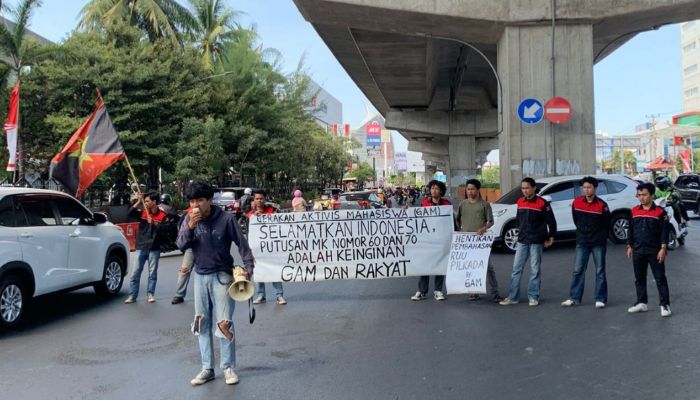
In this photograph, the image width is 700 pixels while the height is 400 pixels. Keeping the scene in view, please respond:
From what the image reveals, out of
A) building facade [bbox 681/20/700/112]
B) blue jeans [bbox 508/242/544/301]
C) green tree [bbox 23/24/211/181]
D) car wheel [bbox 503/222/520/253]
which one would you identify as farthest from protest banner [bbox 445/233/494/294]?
building facade [bbox 681/20/700/112]

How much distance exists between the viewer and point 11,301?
7.47 metres

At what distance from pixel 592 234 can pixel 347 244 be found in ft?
11.2

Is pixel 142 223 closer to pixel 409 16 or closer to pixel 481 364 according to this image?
pixel 481 364

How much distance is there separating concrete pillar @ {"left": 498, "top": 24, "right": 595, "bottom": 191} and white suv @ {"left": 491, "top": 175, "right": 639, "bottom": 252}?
3.98m

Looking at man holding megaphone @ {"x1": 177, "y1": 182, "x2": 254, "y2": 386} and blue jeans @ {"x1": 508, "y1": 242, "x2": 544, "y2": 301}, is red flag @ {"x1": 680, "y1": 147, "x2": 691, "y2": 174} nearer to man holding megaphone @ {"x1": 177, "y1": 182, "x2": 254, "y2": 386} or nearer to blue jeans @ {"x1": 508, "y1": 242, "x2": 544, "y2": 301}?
blue jeans @ {"x1": 508, "y1": 242, "x2": 544, "y2": 301}

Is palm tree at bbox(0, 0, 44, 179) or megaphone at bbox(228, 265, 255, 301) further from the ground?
palm tree at bbox(0, 0, 44, 179)

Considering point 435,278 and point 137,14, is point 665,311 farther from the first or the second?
point 137,14

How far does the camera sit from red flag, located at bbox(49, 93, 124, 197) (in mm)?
10219

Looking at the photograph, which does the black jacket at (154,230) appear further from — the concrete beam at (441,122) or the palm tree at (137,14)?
the concrete beam at (441,122)

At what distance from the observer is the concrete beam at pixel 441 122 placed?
45000 mm

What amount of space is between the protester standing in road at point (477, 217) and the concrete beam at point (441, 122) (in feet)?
120

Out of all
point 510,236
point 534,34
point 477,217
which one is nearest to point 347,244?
point 477,217

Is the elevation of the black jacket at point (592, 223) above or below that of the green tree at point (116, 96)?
below

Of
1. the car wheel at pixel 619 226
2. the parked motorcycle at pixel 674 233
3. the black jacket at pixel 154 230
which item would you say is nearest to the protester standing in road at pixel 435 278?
the black jacket at pixel 154 230
